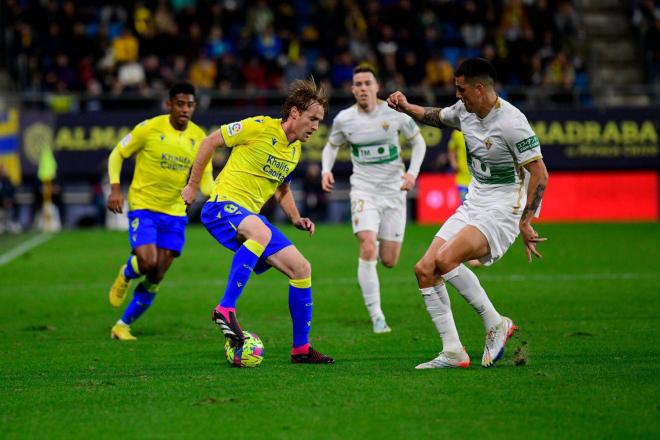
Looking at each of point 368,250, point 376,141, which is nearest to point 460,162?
point 376,141

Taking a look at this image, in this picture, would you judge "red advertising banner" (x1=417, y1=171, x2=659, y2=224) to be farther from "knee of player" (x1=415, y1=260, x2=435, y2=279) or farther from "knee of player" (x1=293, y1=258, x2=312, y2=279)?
"knee of player" (x1=415, y1=260, x2=435, y2=279)

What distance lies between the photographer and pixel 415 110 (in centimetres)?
870

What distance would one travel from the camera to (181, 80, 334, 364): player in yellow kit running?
8664 mm

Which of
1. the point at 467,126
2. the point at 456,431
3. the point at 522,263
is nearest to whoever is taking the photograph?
the point at 456,431

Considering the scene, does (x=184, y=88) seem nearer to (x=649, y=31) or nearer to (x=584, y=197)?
(x=584, y=197)

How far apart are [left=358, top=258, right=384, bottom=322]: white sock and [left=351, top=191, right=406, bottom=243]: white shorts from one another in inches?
20.9

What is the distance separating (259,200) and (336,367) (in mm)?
1641

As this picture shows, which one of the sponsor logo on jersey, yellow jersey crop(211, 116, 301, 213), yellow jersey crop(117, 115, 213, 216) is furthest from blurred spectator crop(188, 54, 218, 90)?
the sponsor logo on jersey

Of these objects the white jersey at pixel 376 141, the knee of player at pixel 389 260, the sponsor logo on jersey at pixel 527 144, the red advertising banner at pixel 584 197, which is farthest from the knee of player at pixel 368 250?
the red advertising banner at pixel 584 197

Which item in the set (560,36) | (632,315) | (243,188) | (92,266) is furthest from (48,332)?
(560,36)

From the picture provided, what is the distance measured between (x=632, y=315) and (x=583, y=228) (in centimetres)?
1534

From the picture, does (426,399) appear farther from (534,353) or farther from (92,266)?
(92,266)

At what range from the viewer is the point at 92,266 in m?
19.0

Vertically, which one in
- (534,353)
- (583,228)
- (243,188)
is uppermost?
(243,188)
